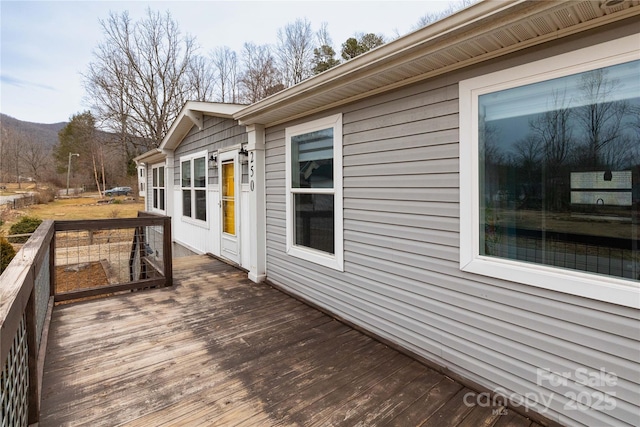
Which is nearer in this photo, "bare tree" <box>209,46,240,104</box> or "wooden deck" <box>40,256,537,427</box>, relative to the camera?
"wooden deck" <box>40,256,537,427</box>

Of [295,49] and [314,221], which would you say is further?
[295,49]

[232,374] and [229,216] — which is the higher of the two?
[229,216]

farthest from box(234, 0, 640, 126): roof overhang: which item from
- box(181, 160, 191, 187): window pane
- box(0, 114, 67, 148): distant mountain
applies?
box(0, 114, 67, 148): distant mountain

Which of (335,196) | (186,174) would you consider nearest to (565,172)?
(335,196)

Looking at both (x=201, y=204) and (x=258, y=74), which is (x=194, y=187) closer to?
(x=201, y=204)

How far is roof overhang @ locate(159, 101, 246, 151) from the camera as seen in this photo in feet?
16.6

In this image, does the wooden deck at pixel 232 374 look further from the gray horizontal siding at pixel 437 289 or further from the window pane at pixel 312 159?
the window pane at pixel 312 159

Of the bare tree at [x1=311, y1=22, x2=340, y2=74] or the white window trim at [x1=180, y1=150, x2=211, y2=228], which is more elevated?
the bare tree at [x1=311, y1=22, x2=340, y2=74]

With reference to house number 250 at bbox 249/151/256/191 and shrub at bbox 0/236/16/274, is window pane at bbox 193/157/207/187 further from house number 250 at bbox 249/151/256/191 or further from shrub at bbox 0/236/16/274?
shrub at bbox 0/236/16/274

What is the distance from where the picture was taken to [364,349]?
2701 mm

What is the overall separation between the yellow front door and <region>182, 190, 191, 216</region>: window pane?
81.3 inches

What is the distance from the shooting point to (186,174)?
7.53 metres

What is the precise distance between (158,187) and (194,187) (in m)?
3.58

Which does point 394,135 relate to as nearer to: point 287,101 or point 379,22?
point 287,101
